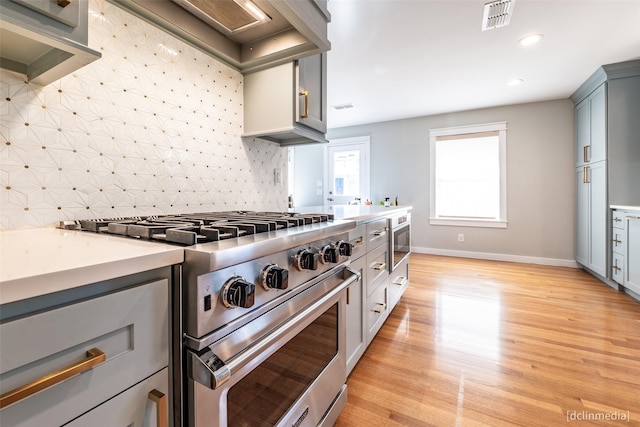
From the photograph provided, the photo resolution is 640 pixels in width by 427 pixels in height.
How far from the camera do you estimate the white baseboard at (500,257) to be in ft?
13.3

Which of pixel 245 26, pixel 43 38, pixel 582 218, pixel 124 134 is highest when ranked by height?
pixel 245 26

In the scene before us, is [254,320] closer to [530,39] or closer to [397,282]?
[397,282]

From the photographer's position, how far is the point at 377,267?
1817 mm

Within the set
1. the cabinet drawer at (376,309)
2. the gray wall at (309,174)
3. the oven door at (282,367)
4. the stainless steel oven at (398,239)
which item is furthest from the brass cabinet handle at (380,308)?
the gray wall at (309,174)

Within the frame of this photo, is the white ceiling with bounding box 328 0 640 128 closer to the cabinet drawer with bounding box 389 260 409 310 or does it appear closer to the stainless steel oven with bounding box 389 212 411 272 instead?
the stainless steel oven with bounding box 389 212 411 272

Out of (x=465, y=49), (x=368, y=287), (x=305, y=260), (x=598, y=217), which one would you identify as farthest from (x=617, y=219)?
(x=305, y=260)

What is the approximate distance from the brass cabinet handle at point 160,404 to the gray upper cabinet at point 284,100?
4.37 feet

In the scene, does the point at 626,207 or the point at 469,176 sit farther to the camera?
the point at 469,176

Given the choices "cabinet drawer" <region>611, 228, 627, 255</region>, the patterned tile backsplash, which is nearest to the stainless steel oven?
the patterned tile backsplash

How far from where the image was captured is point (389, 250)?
2.08m

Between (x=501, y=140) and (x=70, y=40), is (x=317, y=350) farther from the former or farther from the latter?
(x=501, y=140)

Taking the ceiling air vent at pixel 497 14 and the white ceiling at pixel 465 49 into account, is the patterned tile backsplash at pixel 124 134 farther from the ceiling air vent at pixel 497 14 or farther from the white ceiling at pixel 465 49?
the ceiling air vent at pixel 497 14

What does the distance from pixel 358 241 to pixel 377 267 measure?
428 millimetres

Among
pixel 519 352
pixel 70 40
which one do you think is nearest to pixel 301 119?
pixel 70 40
